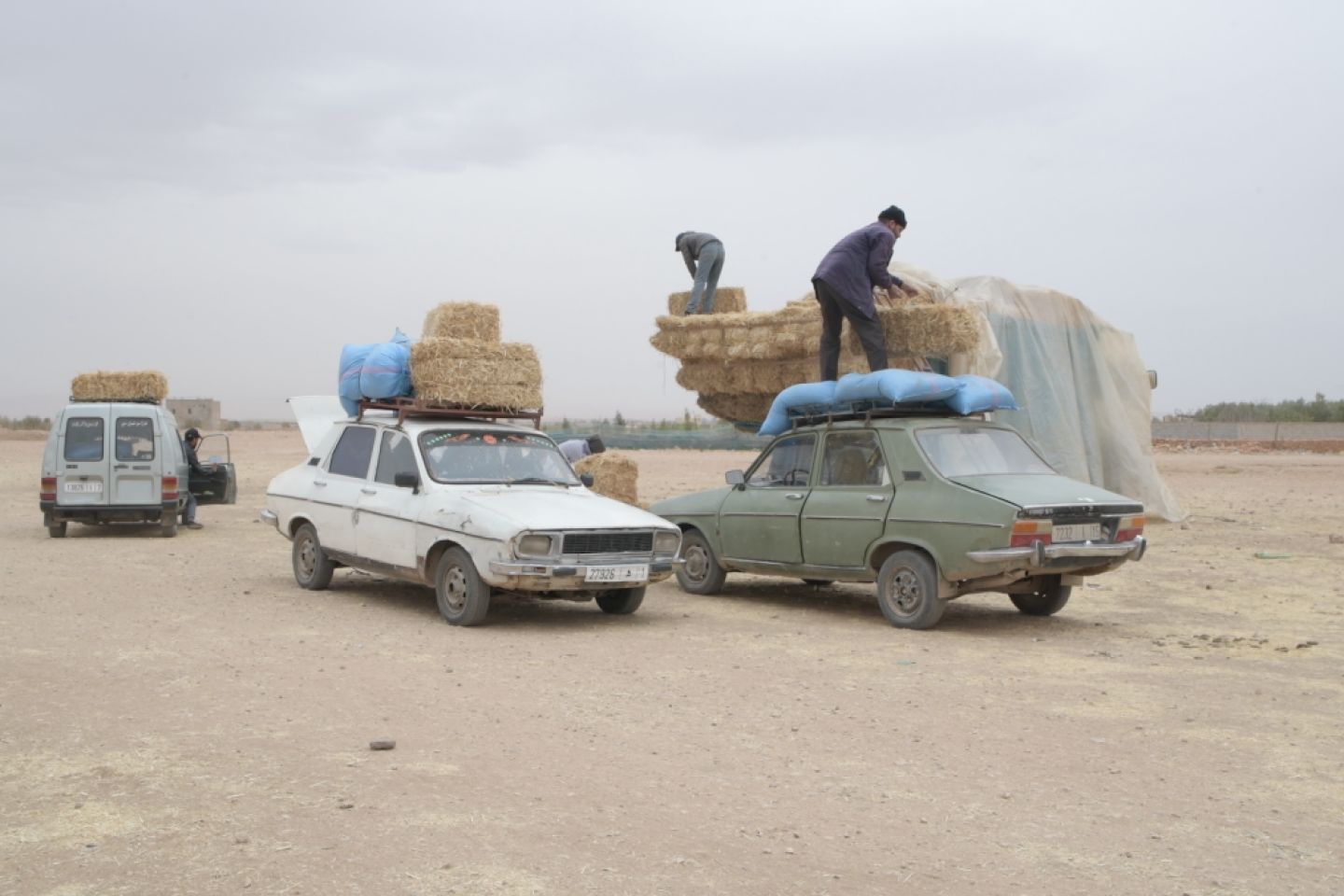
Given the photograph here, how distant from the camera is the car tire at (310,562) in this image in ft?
41.2

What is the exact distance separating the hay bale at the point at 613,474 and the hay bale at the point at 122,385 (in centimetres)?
869

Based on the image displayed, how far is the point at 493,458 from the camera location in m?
11.8

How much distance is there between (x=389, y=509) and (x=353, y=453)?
1.26m

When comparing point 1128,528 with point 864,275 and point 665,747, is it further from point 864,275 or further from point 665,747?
point 665,747

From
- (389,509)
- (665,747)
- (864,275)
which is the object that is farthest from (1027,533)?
(389,509)

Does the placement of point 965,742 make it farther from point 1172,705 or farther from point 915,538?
point 915,538

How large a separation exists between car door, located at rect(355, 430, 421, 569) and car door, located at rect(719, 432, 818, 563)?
118 inches

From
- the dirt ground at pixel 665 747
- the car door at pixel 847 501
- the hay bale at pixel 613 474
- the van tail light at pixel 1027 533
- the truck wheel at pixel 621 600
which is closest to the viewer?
the dirt ground at pixel 665 747

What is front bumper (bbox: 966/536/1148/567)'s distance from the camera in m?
9.82

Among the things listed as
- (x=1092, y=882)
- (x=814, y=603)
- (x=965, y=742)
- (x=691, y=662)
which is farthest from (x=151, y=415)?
(x=1092, y=882)

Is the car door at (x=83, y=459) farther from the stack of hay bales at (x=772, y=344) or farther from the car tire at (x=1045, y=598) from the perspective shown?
the car tire at (x=1045, y=598)

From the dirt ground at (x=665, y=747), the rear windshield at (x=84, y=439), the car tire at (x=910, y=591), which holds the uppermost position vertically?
the rear windshield at (x=84, y=439)

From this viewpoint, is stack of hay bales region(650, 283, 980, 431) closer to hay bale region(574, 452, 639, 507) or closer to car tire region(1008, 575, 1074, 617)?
hay bale region(574, 452, 639, 507)

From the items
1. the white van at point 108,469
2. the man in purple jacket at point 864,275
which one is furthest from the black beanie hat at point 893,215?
the white van at point 108,469
